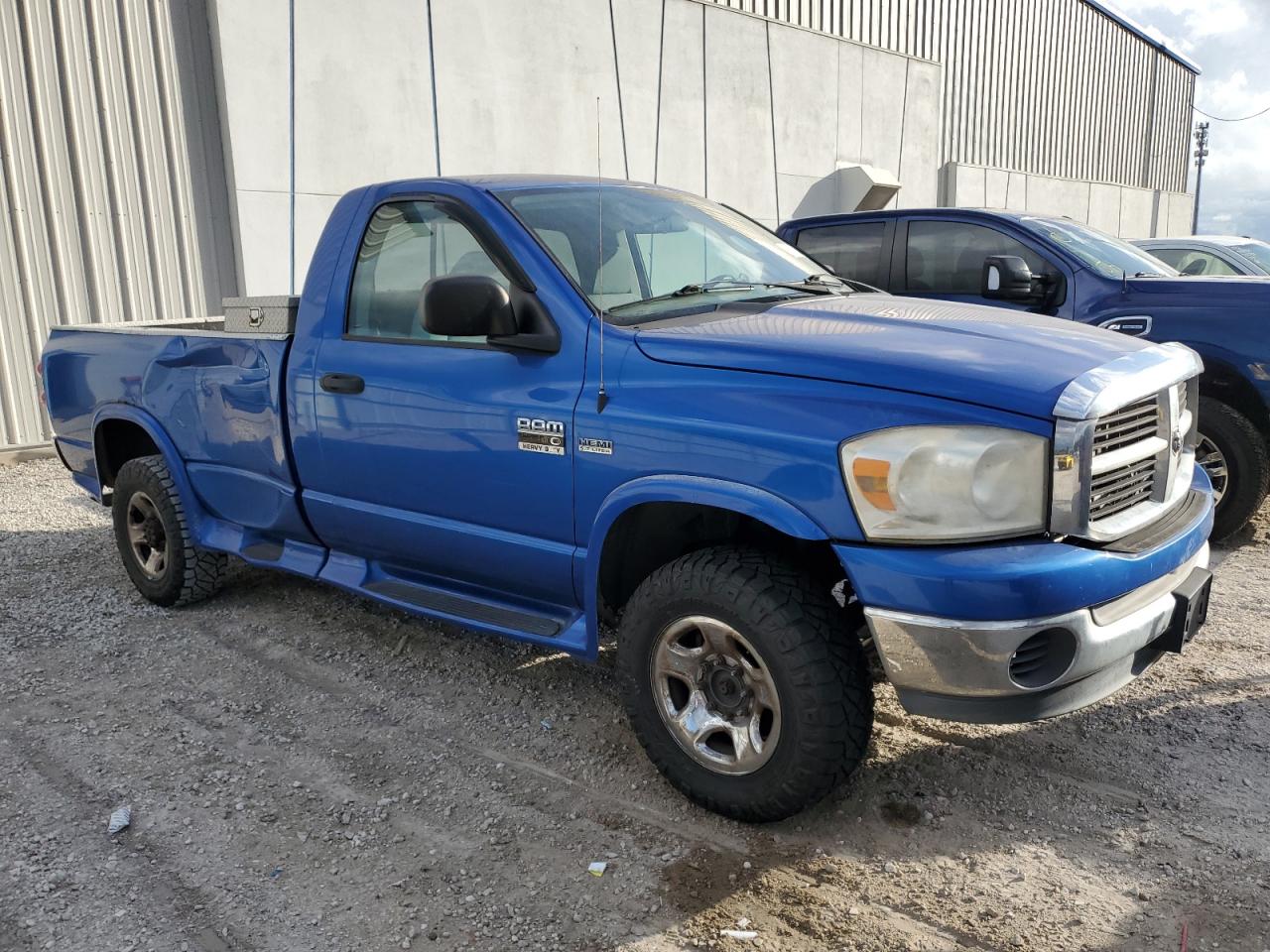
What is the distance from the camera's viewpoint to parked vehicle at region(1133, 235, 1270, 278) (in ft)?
27.2

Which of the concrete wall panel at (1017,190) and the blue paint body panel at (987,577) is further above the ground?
the concrete wall panel at (1017,190)

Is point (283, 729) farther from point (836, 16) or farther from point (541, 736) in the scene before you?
point (836, 16)

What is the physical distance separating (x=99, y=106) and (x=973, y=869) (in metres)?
9.31

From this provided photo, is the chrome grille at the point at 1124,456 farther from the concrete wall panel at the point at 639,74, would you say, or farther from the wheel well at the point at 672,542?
the concrete wall panel at the point at 639,74

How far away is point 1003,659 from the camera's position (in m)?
2.53

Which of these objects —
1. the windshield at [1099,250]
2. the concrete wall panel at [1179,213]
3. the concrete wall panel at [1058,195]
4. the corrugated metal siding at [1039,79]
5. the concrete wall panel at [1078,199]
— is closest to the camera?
the windshield at [1099,250]

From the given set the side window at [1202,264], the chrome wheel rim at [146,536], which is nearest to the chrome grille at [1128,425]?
the chrome wheel rim at [146,536]

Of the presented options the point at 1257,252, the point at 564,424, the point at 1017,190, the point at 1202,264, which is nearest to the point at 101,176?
the point at 564,424

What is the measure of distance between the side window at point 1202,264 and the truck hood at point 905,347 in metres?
5.87

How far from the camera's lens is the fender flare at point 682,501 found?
2715 mm

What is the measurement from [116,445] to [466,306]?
3.26 metres

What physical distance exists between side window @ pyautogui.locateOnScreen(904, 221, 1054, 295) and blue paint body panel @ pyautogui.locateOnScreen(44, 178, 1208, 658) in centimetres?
300

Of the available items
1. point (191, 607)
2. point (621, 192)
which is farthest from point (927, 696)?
point (191, 607)

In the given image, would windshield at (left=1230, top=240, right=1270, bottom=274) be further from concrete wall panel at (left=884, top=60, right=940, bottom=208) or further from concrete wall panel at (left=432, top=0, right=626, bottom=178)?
concrete wall panel at (left=884, top=60, right=940, bottom=208)
